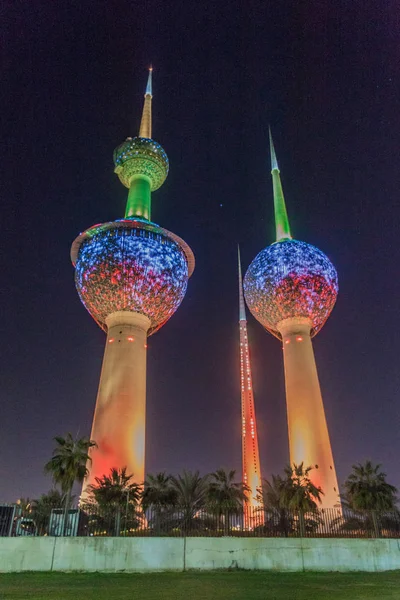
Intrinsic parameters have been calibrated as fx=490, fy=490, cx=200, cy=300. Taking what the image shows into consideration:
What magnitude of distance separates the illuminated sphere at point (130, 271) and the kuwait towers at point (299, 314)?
11.7m

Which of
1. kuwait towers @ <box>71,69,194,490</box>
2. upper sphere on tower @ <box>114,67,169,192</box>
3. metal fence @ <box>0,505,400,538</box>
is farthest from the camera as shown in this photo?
upper sphere on tower @ <box>114,67,169,192</box>

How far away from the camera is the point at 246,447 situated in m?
79.2

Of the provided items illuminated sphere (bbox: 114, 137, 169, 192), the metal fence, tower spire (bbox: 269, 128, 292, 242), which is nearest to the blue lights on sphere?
illuminated sphere (bbox: 114, 137, 169, 192)

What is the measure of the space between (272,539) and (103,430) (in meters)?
31.1

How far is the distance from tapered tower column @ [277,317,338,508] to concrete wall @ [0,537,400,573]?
1216 inches

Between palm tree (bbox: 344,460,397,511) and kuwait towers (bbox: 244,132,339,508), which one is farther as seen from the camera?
kuwait towers (bbox: 244,132,339,508)

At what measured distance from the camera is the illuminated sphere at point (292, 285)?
60.8 metres

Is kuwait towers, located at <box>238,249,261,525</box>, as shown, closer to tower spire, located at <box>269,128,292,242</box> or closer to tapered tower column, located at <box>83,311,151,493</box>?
tower spire, located at <box>269,128,292,242</box>

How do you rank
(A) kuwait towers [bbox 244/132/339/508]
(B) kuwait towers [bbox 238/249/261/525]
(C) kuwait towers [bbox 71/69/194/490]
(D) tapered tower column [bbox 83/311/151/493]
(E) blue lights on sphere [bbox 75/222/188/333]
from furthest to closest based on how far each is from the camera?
(B) kuwait towers [bbox 238/249/261/525]
(E) blue lights on sphere [bbox 75/222/188/333]
(A) kuwait towers [bbox 244/132/339/508]
(C) kuwait towers [bbox 71/69/194/490]
(D) tapered tower column [bbox 83/311/151/493]

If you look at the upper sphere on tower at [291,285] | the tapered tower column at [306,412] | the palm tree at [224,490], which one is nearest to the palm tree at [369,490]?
the palm tree at [224,490]

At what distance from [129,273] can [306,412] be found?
2498cm

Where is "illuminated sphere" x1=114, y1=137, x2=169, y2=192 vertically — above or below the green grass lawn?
above

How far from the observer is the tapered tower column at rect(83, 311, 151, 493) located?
45156 millimetres

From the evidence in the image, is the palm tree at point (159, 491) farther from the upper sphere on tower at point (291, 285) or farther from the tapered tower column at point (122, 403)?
the upper sphere on tower at point (291, 285)
